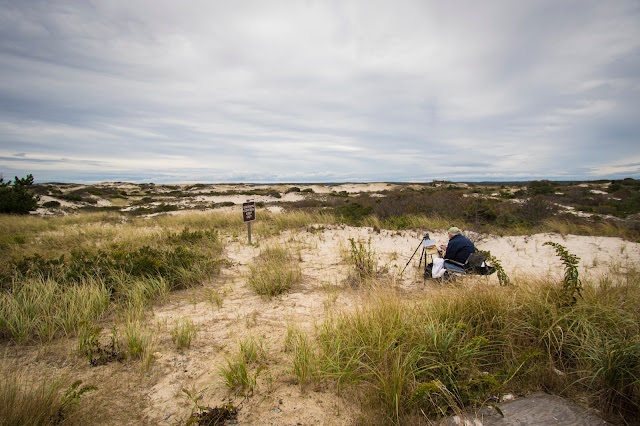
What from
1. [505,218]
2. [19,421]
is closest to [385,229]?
[505,218]

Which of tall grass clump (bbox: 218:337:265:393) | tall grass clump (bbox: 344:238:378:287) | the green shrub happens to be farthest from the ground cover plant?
the green shrub

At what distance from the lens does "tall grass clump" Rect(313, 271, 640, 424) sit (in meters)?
2.23

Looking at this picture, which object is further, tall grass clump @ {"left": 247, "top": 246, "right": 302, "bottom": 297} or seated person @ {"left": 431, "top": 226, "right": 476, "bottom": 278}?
seated person @ {"left": 431, "top": 226, "right": 476, "bottom": 278}

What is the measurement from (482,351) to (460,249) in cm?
312

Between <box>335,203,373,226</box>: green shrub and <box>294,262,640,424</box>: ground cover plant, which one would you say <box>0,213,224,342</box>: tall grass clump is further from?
<box>335,203,373,226</box>: green shrub

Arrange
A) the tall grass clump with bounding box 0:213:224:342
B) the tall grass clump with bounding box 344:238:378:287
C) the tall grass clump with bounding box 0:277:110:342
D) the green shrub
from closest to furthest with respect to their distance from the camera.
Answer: the tall grass clump with bounding box 0:277:110:342
the tall grass clump with bounding box 0:213:224:342
the tall grass clump with bounding box 344:238:378:287
the green shrub

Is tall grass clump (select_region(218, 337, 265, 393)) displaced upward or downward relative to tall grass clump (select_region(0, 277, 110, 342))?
downward

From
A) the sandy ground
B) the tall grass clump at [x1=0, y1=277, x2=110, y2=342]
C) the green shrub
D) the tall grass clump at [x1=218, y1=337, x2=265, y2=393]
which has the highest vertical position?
the green shrub

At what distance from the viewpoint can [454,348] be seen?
108 inches

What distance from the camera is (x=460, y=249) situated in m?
5.60

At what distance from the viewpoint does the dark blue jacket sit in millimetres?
5559

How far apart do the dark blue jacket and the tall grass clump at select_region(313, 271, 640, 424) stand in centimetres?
178

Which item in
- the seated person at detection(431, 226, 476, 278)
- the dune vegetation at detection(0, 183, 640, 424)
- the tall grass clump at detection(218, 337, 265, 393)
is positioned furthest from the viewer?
the seated person at detection(431, 226, 476, 278)

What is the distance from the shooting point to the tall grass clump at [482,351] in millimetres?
2230
